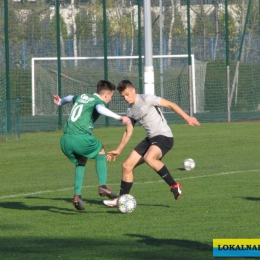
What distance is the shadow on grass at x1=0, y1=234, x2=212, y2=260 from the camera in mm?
7449

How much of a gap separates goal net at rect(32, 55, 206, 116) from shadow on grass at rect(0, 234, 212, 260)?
18.9 m

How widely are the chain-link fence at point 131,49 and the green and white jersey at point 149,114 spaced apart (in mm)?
15038

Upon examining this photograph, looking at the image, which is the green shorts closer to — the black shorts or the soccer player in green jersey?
the soccer player in green jersey

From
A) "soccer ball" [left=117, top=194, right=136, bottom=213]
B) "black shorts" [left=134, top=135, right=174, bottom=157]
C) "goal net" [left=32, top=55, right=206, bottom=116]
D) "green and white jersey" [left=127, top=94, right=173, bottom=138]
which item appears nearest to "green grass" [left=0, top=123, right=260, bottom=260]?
"soccer ball" [left=117, top=194, right=136, bottom=213]

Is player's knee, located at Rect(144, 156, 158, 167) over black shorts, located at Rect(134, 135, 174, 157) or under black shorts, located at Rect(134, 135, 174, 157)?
under

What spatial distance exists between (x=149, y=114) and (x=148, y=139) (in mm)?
380

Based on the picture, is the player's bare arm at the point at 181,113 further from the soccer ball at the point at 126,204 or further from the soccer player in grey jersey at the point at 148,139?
the soccer ball at the point at 126,204

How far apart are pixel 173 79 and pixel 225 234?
2246 centimetres

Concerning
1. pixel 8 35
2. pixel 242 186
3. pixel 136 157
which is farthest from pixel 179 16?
pixel 136 157

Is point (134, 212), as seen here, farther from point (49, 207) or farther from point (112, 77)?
point (112, 77)

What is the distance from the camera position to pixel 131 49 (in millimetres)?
29938

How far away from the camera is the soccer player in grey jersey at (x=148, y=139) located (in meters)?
10.8

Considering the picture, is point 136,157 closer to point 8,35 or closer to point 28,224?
point 28,224

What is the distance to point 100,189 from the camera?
11.0m
